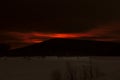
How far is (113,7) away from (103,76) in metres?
0.24

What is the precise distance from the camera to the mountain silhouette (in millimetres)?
695

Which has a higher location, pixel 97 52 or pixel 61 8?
pixel 61 8

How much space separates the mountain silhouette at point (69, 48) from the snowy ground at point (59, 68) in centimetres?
2

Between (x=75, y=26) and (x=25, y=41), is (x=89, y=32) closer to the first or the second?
(x=75, y=26)

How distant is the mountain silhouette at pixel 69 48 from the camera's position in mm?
695

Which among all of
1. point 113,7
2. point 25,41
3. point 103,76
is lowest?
point 103,76

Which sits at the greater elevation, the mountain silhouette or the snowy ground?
the mountain silhouette

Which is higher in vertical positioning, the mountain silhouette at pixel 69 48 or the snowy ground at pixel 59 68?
the mountain silhouette at pixel 69 48

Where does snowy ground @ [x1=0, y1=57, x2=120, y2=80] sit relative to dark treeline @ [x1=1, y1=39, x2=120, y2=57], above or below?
below

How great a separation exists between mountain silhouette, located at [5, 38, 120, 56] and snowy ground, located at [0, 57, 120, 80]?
0.06 ft

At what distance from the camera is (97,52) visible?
0.71 metres

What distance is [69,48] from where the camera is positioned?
0.70 m

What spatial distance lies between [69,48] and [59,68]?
0.26ft

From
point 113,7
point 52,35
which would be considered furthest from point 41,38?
point 113,7
